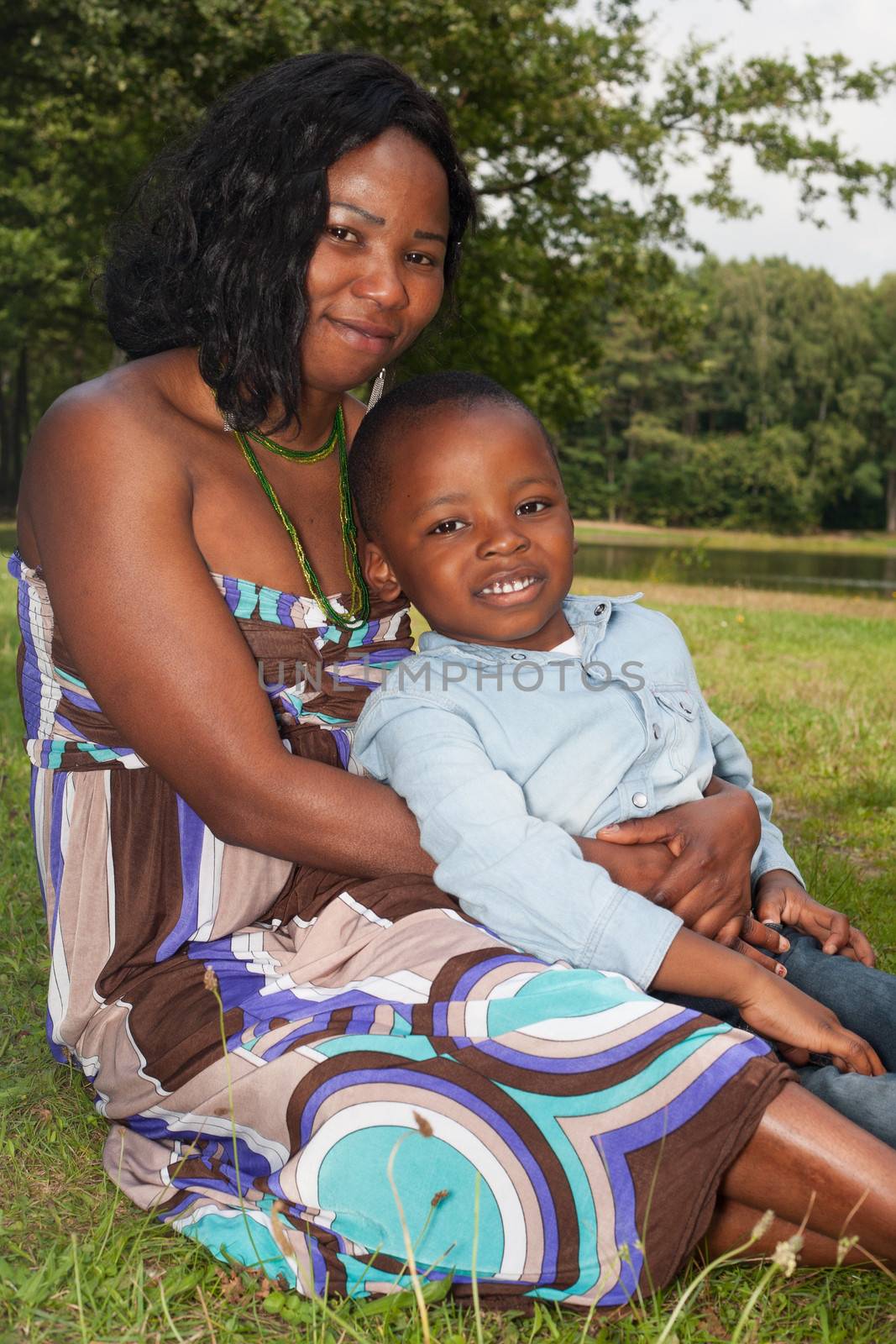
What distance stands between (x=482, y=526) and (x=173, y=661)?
61 cm

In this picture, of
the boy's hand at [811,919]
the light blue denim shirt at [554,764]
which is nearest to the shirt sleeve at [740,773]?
the light blue denim shirt at [554,764]

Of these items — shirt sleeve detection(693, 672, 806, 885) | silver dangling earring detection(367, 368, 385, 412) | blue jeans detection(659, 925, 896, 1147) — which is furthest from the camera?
silver dangling earring detection(367, 368, 385, 412)

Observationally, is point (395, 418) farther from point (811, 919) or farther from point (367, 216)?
point (811, 919)

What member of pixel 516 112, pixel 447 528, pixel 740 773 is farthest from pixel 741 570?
pixel 447 528

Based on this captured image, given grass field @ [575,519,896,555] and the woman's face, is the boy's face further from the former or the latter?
grass field @ [575,519,896,555]

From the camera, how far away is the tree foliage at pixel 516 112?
11336 mm

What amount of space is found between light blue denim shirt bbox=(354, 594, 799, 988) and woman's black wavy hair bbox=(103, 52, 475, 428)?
59 cm

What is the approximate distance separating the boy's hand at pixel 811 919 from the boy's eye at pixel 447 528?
2.82 feet

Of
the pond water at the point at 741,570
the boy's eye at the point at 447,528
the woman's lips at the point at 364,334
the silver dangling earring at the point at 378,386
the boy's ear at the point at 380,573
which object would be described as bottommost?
the pond water at the point at 741,570

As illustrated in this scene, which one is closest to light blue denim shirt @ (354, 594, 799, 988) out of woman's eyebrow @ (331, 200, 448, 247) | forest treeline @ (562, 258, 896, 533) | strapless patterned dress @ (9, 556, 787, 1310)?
strapless patterned dress @ (9, 556, 787, 1310)

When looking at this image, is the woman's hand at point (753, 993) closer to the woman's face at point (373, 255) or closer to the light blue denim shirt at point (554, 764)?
the light blue denim shirt at point (554, 764)

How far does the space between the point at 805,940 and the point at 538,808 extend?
0.58 m

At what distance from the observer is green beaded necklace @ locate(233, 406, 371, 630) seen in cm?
231

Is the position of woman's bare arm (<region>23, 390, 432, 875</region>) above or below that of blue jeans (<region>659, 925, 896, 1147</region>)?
above
